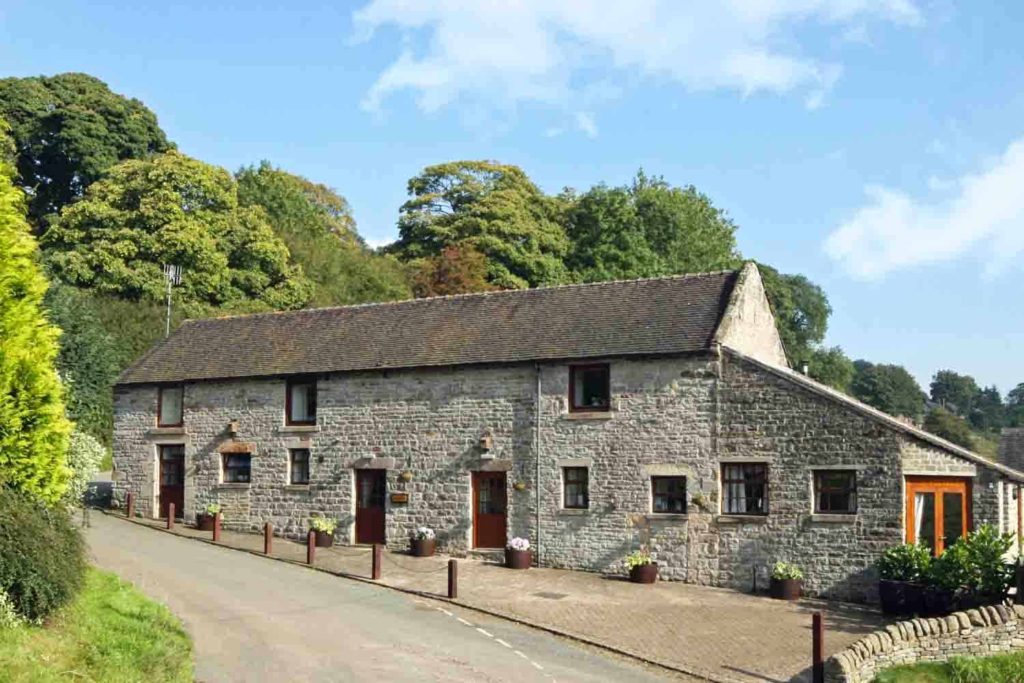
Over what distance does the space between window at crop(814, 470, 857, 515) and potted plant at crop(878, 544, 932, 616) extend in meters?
1.64

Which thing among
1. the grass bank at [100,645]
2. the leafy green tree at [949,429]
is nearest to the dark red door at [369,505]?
the grass bank at [100,645]

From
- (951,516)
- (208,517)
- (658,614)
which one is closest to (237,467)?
(208,517)

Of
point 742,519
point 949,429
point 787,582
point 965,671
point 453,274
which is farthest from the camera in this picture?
point 949,429

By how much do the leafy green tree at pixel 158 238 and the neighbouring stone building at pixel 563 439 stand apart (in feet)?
48.8

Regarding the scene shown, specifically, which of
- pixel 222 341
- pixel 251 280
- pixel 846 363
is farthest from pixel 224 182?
pixel 846 363

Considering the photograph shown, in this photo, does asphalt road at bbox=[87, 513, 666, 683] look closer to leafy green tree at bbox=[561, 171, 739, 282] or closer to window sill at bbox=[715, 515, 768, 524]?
window sill at bbox=[715, 515, 768, 524]

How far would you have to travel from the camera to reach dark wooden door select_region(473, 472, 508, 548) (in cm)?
2628

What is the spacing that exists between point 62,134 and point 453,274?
21.1 metres

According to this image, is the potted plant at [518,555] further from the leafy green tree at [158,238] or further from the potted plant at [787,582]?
the leafy green tree at [158,238]

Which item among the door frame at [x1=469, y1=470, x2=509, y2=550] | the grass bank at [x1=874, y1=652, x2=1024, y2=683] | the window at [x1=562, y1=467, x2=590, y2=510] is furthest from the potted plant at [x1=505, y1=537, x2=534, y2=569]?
the grass bank at [x1=874, y1=652, x2=1024, y2=683]

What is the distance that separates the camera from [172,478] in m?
31.6

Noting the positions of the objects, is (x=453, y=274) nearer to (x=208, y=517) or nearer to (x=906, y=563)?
(x=208, y=517)

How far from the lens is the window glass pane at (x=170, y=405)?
104 feet

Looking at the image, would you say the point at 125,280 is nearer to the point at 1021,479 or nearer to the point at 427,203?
the point at 427,203
